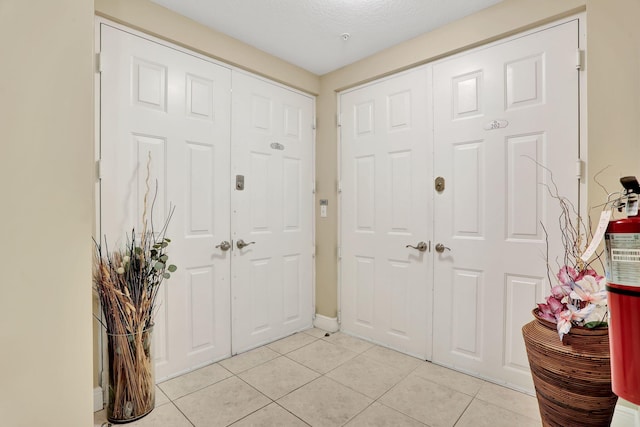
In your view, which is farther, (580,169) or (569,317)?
(580,169)

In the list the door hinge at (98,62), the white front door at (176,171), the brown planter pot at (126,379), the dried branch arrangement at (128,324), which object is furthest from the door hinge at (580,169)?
the door hinge at (98,62)

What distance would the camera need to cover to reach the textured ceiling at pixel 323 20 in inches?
84.4

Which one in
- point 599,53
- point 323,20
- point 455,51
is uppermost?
point 323,20

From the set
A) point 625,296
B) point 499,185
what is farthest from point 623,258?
point 499,185

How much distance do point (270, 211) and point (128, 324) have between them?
1438 mm

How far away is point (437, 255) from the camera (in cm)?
251

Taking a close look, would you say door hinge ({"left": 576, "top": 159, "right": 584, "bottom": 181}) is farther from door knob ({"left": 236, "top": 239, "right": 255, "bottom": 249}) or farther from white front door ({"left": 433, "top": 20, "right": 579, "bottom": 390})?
door knob ({"left": 236, "top": 239, "right": 255, "bottom": 249})

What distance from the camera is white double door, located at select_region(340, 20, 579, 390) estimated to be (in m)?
2.02

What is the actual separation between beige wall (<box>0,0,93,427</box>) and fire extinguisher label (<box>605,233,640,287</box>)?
1845 mm

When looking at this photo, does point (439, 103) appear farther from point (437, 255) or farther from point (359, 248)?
point (359, 248)

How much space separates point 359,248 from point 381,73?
1628mm

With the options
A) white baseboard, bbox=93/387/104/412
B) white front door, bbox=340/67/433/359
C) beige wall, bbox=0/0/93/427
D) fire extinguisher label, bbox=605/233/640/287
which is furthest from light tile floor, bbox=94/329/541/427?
fire extinguisher label, bbox=605/233/640/287

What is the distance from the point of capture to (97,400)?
6.27 feet

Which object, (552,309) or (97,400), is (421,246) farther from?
(97,400)
